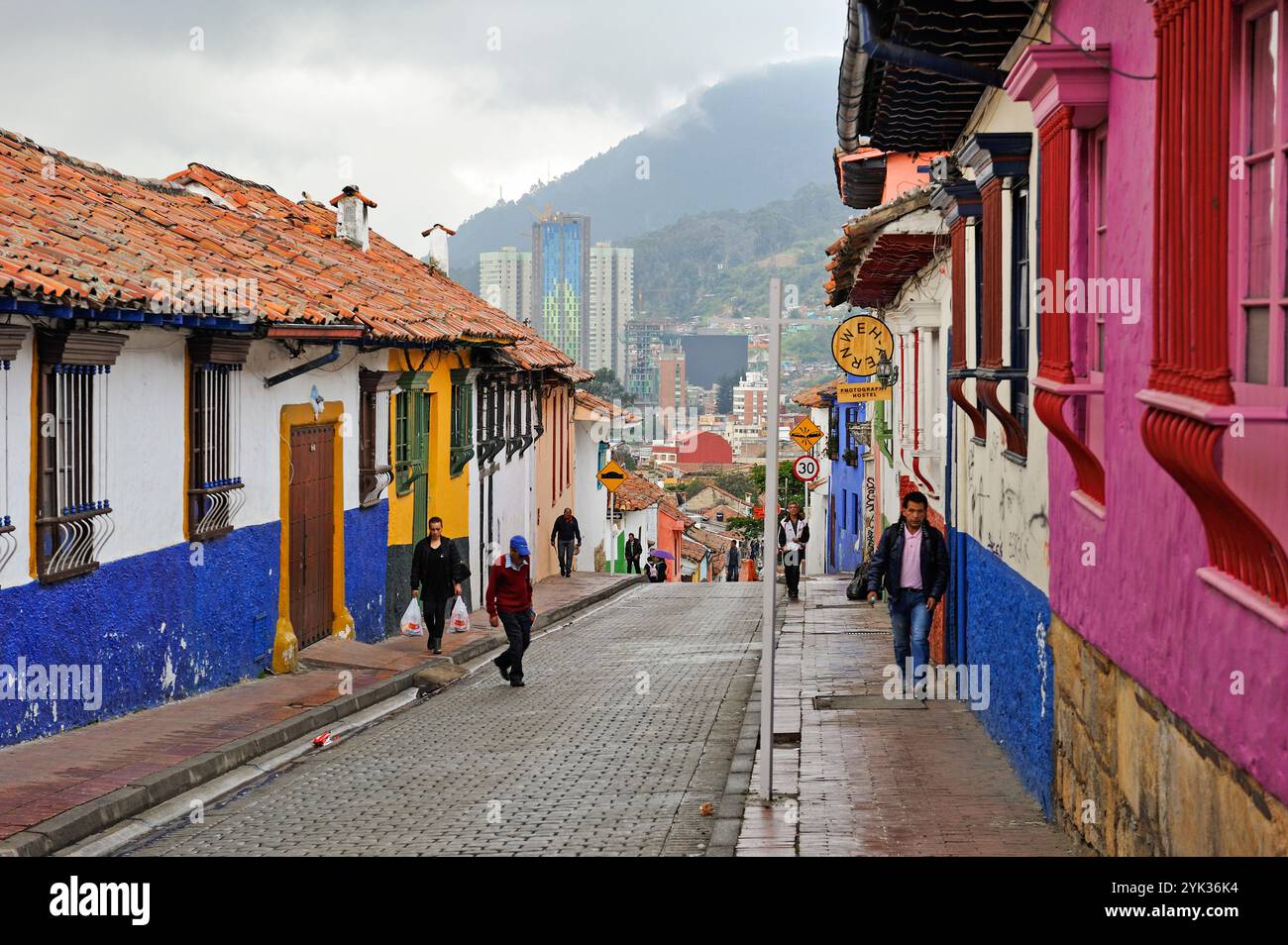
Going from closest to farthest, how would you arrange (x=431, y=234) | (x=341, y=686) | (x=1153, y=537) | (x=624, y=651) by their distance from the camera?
1. (x=1153, y=537)
2. (x=341, y=686)
3. (x=624, y=651)
4. (x=431, y=234)

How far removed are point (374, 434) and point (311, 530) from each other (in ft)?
8.10

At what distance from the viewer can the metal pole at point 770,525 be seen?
854cm

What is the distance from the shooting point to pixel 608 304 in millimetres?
187125

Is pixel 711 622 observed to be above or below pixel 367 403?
below

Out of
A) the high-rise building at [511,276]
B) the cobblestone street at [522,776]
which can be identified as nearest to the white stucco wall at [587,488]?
the cobblestone street at [522,776]

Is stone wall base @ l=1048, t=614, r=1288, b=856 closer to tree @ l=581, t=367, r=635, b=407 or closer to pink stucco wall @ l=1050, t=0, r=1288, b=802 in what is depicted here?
pink stucco wall @ l=1050, t=0, r=1288, b=802

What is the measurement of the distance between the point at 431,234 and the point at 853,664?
15881mm

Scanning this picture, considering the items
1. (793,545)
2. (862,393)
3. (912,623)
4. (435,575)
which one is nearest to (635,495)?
(793,545)

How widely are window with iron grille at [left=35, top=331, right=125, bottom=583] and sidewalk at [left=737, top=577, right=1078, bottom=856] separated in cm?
480

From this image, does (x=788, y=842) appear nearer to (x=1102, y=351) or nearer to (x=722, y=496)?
(x=1102, y=351)

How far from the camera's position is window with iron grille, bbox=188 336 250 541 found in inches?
518

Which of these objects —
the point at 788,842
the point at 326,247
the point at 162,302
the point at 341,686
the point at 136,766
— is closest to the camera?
the point at 788,842

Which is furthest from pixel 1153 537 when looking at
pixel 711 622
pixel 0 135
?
pixel 711 622

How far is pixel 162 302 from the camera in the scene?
10562mm
